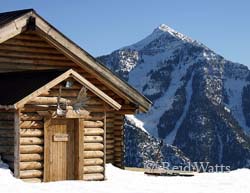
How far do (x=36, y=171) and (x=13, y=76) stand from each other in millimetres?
3397

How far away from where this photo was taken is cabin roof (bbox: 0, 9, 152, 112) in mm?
21203

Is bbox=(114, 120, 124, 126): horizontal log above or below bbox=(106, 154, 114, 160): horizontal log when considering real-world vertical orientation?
above

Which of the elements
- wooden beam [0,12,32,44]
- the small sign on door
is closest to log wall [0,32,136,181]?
the small sign on door

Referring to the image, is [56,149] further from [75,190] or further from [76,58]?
Answer: [76,58]

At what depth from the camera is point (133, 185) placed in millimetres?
20219

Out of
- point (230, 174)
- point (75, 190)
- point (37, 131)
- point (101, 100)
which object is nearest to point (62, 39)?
point (101, 100)

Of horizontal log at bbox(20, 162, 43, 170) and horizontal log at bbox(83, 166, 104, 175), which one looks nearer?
horizontal log at bbox(20, 162, 43, 170)

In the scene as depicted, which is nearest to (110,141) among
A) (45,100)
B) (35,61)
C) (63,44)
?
(35,61)

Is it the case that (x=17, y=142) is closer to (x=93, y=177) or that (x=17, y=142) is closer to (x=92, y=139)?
(x=92, y=139)

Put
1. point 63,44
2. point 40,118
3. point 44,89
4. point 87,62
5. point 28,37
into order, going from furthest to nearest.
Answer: point 87,62, point 63,44, point 28,37, point 40,118, point 44,89

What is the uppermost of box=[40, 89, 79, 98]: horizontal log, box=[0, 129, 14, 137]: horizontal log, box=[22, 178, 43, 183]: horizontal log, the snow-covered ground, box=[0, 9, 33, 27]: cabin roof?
box=[0, 9, 33, 27]: cabin roof

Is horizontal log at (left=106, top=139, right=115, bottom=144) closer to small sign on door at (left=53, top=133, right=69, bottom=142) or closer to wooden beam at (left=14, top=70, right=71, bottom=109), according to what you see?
small sign on door at (left=53, top=133, right=69, bottom=142)

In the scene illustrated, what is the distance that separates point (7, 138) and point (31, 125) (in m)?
0.80

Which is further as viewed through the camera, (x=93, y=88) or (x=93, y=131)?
(x=93, y=131)
